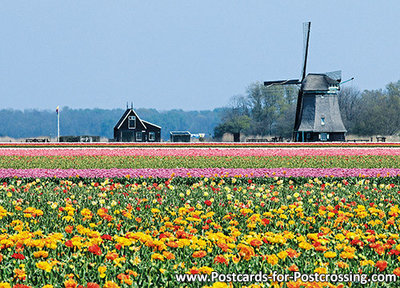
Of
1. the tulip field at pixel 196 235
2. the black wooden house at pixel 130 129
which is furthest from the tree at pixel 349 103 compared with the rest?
the tulip field at pixel 196 235

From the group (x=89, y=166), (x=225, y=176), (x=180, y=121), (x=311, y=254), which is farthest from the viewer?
(x=180, y=121)

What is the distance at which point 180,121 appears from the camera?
13862cm

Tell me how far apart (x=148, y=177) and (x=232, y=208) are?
5097 millimetres

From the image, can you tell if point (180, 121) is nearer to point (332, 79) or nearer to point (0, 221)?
point (332, 79)

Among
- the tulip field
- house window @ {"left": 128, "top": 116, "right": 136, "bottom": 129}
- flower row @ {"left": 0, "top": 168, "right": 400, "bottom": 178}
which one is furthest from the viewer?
house window @ {"left": 128, "top": 116, "right": 136, "bottom": 129}

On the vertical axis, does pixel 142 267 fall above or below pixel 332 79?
below

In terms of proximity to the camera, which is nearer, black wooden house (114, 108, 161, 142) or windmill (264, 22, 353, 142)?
windmill (264, 22, 353, 142)

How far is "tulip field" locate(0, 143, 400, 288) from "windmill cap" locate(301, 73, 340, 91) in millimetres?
34782

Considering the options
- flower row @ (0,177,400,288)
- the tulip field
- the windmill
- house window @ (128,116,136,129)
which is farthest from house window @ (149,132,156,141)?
flower row @ (0,177,400,288)

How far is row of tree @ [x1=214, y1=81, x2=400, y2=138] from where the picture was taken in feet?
233

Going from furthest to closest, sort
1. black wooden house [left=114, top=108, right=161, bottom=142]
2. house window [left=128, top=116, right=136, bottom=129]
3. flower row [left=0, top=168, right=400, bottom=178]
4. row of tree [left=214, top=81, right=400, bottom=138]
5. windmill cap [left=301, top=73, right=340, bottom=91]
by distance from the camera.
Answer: row of tree [left=214, top=81, right=400, bottom=138] → house window [left=128, top=116, right=136, bottom=129] → black wooden house [left=114, top=108, right=161, bottom=142] → windmill cap [left=301, top=73, right=340, bottom=91] → flower row [left=0, top=168, right=400, bottom=178]

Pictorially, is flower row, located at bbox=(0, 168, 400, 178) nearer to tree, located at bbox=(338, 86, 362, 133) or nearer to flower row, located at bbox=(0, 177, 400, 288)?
flower row, located at bbox=(0, 177, 400, 288)

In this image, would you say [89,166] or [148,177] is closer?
[148,177]

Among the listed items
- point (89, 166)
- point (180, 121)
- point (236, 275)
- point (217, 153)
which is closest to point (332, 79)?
point (217, 153)
